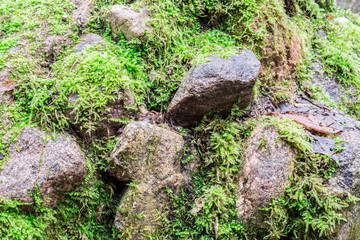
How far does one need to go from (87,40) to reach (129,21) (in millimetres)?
613

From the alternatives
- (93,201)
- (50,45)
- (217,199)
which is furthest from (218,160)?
(50,45)

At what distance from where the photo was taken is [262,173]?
278 cm

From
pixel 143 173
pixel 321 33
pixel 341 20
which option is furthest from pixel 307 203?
pixel 341 20

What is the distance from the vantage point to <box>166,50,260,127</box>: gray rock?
2895 millimetres

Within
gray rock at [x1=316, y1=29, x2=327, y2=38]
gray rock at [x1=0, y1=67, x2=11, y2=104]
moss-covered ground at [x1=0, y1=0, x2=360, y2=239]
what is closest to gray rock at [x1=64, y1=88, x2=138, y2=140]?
moss-covered ground at [x1=0, y1=0, x2=360, y2=239]

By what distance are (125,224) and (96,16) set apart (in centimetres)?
276

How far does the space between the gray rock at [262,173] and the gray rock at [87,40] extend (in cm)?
236

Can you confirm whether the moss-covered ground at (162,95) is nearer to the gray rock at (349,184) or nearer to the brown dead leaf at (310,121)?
the gray rock at (349,184)

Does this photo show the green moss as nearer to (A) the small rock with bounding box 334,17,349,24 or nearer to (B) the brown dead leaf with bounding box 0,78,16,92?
(B) the brown dead leaf with bounding box 0,78,16,92

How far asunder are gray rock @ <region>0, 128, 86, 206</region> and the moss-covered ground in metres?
0.09

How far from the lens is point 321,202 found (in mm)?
2695

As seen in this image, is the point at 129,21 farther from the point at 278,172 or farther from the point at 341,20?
the point at 341,20

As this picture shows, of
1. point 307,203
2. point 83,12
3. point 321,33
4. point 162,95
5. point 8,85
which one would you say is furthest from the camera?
point 321,33

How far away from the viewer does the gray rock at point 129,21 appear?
10.9 feet
